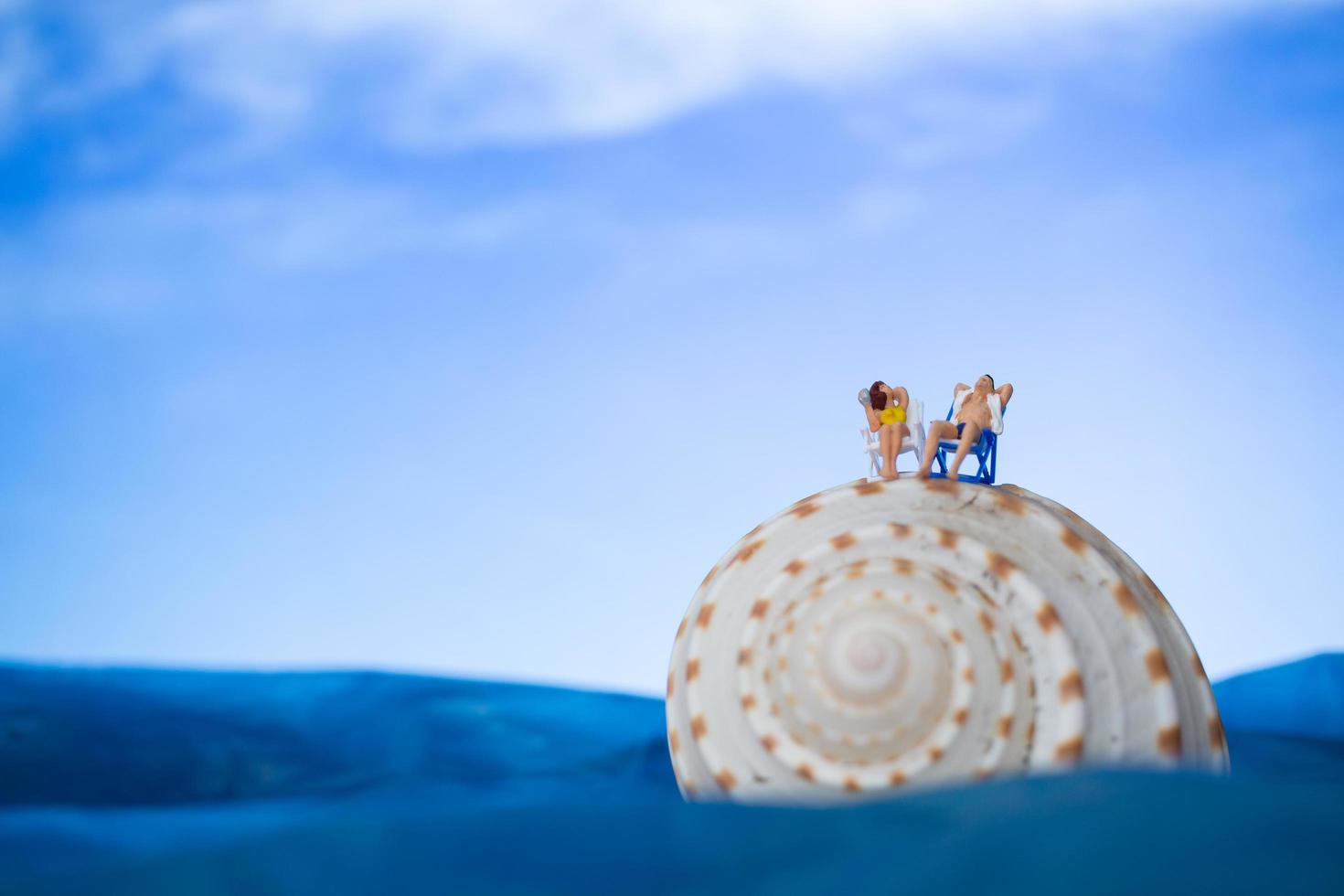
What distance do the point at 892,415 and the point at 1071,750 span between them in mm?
1301

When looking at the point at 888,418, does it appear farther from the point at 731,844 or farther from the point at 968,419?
the point at 731,844

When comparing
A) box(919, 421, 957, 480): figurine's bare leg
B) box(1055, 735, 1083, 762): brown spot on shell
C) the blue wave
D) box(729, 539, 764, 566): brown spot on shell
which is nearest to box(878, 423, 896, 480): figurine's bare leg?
box(919, 421, 957, 480): figurine's bare leg

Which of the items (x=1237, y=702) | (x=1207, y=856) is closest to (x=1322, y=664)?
(x=1237, y=702)

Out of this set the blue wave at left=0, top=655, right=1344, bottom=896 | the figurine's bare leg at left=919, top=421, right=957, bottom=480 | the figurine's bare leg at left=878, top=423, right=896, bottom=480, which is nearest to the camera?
the blue wave at left=0, top=655, right=1344, bottom=896

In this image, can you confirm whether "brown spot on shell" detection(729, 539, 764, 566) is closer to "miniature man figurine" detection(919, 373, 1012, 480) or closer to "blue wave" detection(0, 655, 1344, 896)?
"miniature man figurine" detection(919, 373, 1012, 480)

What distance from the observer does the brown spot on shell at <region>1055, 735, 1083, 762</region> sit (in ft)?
7.84

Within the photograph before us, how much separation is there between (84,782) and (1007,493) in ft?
10.6

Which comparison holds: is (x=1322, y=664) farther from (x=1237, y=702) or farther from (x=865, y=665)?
(x=865, y=665)

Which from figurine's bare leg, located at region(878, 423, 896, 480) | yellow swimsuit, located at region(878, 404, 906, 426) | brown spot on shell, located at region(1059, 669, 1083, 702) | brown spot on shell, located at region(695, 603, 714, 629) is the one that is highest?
yellow swimsuit, located at region(878, 404, 906, 426)

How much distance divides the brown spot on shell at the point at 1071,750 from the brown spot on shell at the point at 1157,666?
24 centimetres

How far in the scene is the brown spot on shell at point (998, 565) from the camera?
2588 millimetres

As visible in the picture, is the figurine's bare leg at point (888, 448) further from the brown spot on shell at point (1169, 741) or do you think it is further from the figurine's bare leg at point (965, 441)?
the brown spot on shell at point (1169, 741)

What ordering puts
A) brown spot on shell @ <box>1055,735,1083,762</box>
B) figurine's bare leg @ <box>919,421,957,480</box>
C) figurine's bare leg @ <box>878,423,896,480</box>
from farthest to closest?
1. figurine's bare leg @ <box>878,423,896,480</box>
2. figurine's bare leg @ <box>919,421,957,480</box>
3. brown spot on shell @ <box>1055,735,1083,762</box>

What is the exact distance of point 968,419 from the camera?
3439 millimetres
